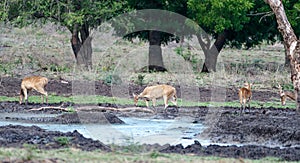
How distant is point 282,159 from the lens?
500 inches

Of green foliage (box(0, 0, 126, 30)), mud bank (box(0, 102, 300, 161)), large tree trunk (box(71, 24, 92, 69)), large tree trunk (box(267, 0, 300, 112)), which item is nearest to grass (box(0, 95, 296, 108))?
mud bank (box(0, 102, 300, 161))

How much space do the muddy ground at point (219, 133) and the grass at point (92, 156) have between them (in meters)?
0.88

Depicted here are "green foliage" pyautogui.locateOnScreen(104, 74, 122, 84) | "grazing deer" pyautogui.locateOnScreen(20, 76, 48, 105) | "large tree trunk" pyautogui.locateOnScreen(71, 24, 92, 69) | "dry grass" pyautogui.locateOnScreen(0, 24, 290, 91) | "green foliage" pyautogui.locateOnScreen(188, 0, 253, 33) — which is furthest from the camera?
"large tree trunk" pyautogui.locateOnScreen(71, 24, 92, 69)

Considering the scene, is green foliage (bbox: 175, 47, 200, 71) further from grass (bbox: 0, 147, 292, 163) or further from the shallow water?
grass (bbox: 0, 147, 292, 163)

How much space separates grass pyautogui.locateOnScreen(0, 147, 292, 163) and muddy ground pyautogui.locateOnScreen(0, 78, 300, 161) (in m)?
0.88

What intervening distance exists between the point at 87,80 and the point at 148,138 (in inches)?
624

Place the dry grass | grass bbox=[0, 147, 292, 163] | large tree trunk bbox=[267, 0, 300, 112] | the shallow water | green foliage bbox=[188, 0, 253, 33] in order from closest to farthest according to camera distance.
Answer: grass bbox=[0, 147, 292, 163] < the shallow water < large tree trunk bbox=[267, 0, 300, 112] < the dry grass < green foliage bbox=[188, 0, 253, 33]

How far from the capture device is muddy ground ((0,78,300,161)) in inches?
535

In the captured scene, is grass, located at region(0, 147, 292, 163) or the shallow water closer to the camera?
grass, located at region(0, 147, 292, 163)

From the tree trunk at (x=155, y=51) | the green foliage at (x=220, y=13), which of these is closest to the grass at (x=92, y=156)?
the green foliage at (x=220, y=13)

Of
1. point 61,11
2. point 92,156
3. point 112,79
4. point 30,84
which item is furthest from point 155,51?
point 92,156

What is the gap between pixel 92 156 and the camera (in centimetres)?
1148

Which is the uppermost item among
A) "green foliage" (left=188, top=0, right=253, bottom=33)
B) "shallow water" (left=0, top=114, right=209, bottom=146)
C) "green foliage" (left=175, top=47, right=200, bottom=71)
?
"green foliage" (left=188, top=0, right=253, bottom=33)

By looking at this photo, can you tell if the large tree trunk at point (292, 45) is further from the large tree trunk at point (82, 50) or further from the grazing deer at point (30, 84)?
the large tree trunk at point (82, 50)
